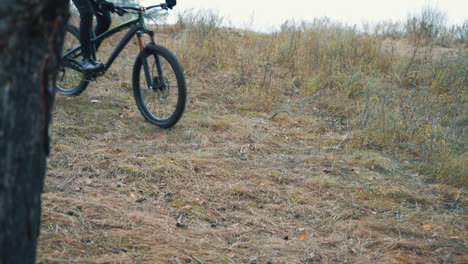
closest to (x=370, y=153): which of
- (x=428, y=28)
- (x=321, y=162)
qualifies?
(x=321, y=162)

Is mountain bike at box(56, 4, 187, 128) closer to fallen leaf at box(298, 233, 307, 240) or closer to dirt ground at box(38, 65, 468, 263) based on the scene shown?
dirt ground at box(38, 65, 468, 263)

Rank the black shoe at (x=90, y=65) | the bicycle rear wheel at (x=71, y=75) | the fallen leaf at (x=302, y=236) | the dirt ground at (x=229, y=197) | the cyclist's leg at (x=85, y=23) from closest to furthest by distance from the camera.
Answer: the dirt ground at (x=229, y=197) → the fallen leaf at (x=302, y=236) → the cyclist's leg at (x=85, y=23) → the black shoe at (x=90, y=65) → the bicycle rear wheel at (x=71, y=75)

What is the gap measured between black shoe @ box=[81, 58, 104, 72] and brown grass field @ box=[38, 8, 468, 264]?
51 centimetres

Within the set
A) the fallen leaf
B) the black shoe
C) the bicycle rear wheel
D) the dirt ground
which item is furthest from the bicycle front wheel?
the fallen leaf

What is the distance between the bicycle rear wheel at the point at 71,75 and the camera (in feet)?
16.3

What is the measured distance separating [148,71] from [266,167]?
174 centimetres

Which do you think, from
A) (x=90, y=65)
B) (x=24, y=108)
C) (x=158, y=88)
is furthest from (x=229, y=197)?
(x=90, y=65)

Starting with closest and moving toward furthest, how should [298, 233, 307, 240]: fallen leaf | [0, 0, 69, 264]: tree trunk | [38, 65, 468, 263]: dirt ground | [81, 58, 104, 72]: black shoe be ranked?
[0, 0, 69, 264]: tree trunk < [38, 65, 468, 263]: dirt ground < [298, 233, 307, 240]: fallen leaf < [81, 58, 104, 72]: black shoe

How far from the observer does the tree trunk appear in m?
1.20

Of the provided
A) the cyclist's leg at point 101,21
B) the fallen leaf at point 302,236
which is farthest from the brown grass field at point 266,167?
the cyclist's leg at point 101,21

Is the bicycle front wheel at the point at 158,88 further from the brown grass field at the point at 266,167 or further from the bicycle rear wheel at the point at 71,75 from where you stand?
the bicycle rear wheel at the point at 71,75

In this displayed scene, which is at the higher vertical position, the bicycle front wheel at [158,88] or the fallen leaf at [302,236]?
the bicycle front wheel at [158,88]

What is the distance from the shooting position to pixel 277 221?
294cm

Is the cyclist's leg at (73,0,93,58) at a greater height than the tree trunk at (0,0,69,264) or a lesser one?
greater
